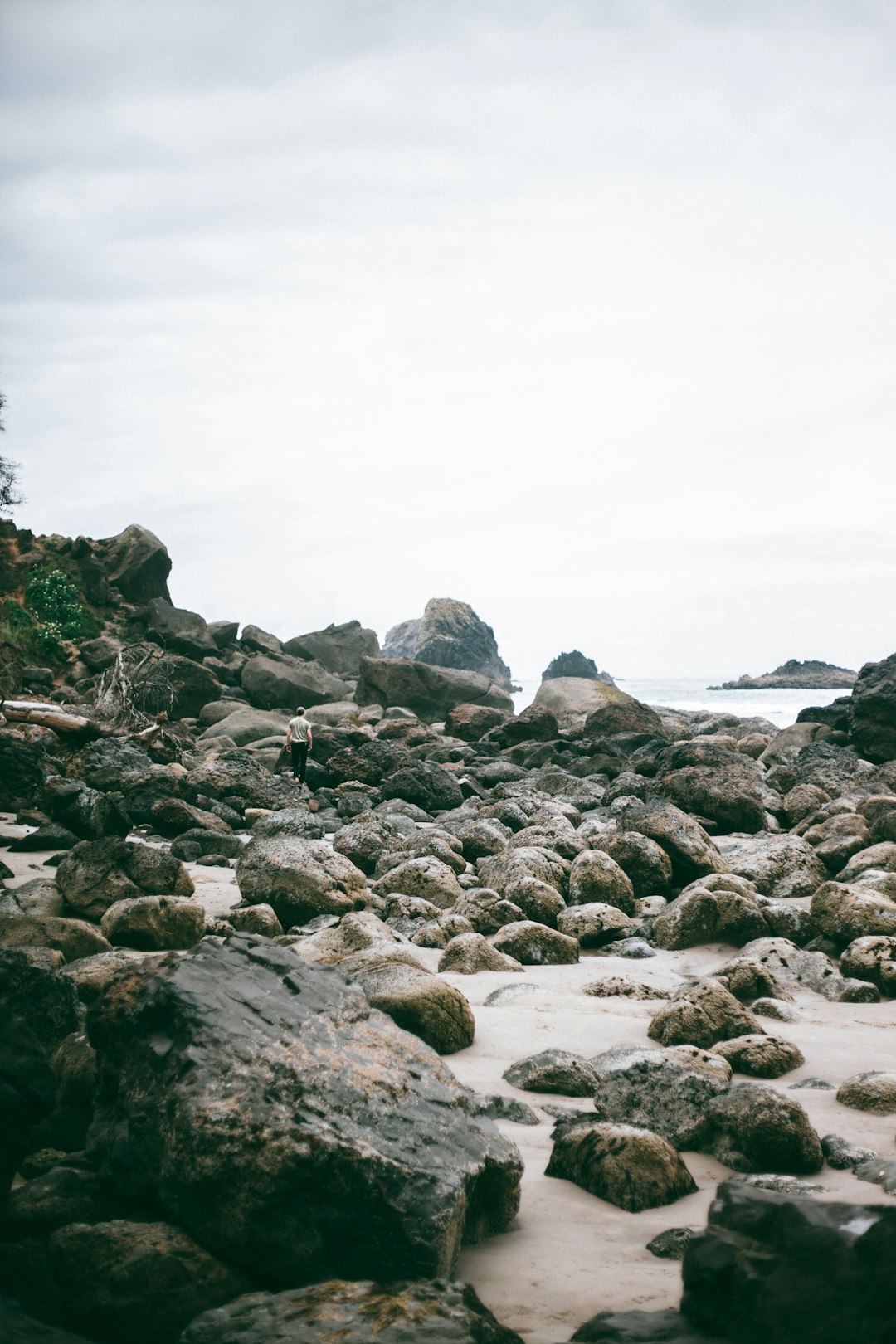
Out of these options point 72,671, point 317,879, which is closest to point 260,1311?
point 317,879

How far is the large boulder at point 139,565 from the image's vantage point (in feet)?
117

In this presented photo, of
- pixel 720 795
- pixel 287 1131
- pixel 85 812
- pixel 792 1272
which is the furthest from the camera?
pixel 720 795

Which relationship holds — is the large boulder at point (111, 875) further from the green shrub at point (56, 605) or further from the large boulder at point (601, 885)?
the green shrub at point (56, 605)

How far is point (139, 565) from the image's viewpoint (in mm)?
35750

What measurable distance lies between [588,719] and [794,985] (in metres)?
17.3

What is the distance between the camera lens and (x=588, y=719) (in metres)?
23.7

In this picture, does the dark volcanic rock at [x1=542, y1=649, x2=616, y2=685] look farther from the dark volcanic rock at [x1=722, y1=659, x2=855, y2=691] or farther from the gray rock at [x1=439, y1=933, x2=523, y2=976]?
the gray rock at [x1=439, y1=933, x2=523, y2=976]

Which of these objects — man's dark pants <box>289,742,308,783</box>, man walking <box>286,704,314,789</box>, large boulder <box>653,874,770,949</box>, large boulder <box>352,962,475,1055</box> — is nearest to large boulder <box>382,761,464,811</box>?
man walking <box>286,704,314,789</box>

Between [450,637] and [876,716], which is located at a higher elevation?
[450,637]

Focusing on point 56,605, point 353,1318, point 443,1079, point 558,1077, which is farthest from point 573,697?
point 353,1318

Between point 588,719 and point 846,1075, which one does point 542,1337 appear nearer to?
point 846,1075

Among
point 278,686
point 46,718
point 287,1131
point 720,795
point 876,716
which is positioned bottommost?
point 287,1131

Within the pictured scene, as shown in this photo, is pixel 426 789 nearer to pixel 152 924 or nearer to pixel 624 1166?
pixel 152 924

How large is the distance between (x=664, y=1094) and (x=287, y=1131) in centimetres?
185
